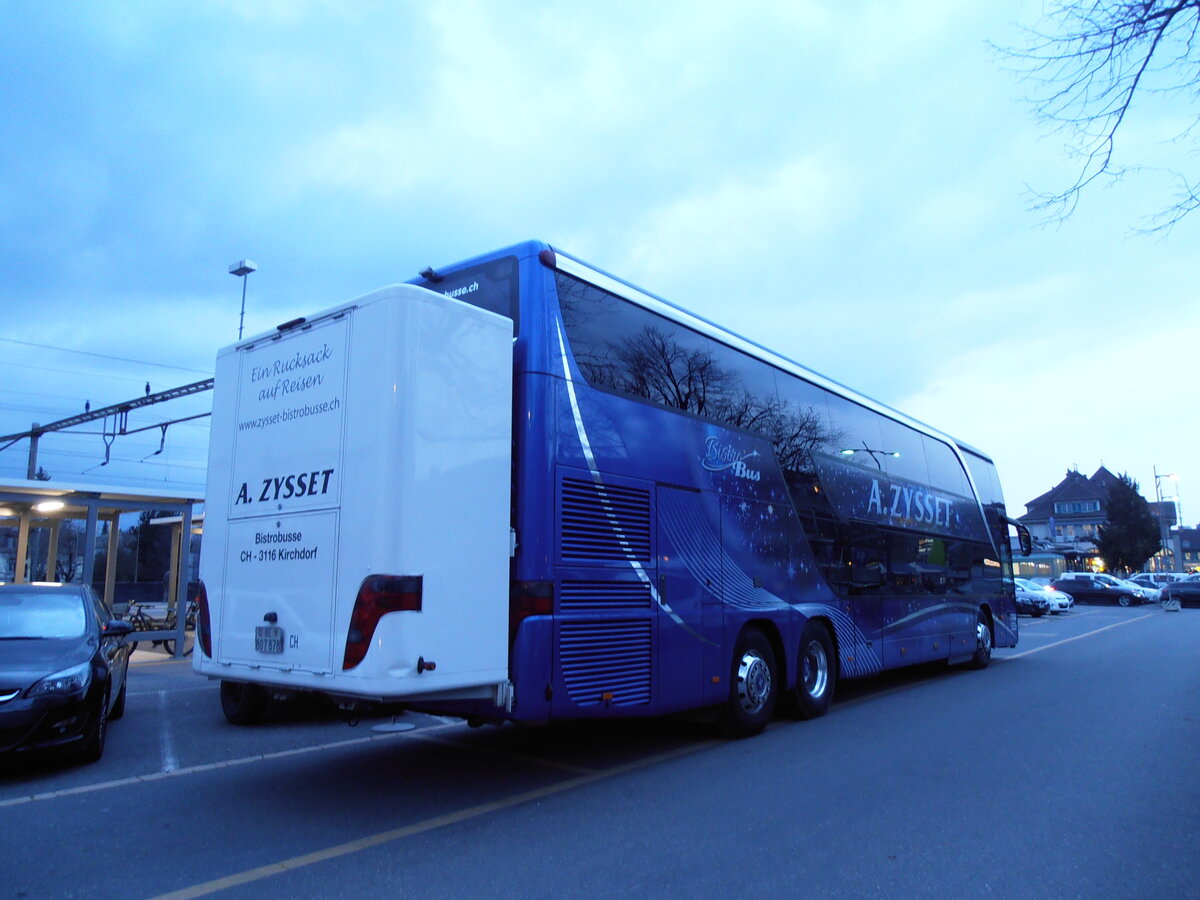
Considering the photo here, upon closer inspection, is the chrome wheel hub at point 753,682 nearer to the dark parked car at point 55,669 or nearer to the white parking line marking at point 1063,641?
the dark parked car at point 55,669

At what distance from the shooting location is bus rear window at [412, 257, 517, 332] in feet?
20.5

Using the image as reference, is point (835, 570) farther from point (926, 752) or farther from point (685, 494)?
point (685, 494)

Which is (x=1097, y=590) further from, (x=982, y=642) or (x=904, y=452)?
(x=904, y=452)

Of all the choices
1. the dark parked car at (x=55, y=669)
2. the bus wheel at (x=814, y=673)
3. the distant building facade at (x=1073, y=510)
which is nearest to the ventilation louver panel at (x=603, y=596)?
the bus wheel at (x=814, y=673)

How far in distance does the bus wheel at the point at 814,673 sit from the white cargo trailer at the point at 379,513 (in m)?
4.69

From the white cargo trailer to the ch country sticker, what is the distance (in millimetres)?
15

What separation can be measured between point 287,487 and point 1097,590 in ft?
162

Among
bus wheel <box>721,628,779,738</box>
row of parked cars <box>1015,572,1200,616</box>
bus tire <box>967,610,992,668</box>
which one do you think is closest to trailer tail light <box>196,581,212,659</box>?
bus wheel <box>721,628,779,738</box>

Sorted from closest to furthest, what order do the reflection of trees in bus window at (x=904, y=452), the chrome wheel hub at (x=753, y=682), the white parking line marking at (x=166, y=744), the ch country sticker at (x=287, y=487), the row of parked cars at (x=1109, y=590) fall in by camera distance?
1. the ch country sticker at (x=287, y=487)
2. the white parking line marking at (x=166, y=744)
3. the chrome wheel hub at (x=753, y=682)
4. the reflection of trees in bus window at (x=904, y=452)
5. the row of parked cars at (x=1109, y=590)

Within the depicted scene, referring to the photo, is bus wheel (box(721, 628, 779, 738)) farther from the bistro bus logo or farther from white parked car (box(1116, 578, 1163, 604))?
white parked car (box(1116, 578, 1163, 604))

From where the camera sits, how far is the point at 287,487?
583 cm

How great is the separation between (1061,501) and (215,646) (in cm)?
10311

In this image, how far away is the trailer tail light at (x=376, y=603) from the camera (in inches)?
196

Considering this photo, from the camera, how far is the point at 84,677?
6688 mm
